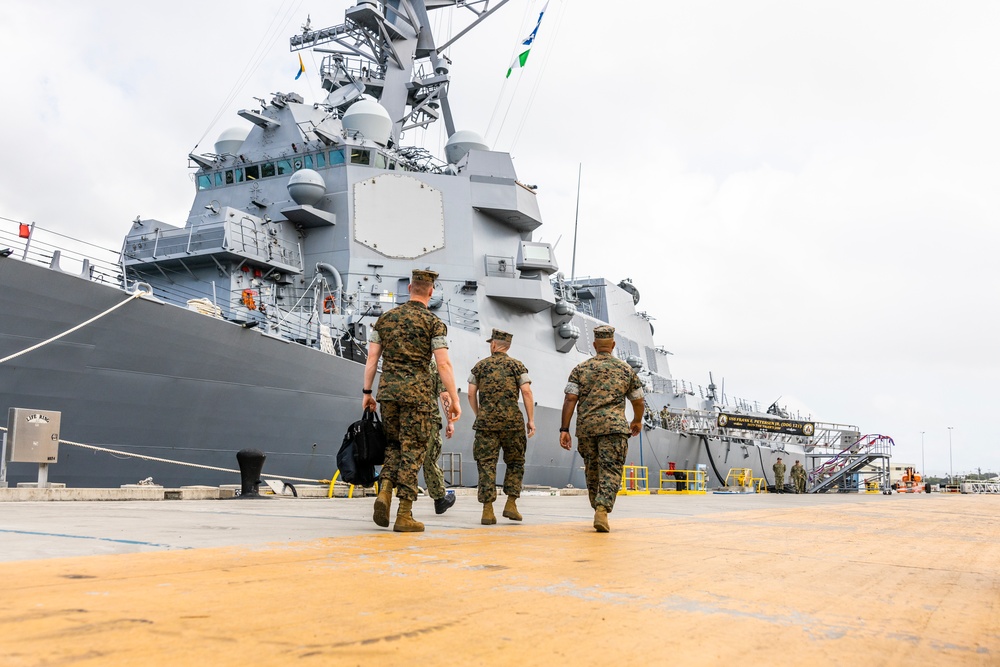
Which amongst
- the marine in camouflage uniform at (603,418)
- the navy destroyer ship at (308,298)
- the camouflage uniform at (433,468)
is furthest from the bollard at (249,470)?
the marine in camouflage uniform at (603,418)

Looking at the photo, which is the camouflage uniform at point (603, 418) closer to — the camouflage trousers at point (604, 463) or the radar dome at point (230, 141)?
the camouflage trousers at point (604, 463)

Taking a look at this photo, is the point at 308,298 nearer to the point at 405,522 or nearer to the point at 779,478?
the point at 405,522

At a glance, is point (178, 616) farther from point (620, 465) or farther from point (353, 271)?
point (353, 271)

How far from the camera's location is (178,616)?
1559mm

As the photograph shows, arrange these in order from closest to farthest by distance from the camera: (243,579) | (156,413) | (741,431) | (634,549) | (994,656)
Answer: (994,656), (243,579), (634,549), (156,413), (741,431)

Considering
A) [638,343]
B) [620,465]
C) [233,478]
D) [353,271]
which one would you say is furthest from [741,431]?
[620,465]

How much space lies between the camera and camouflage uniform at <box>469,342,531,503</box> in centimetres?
530

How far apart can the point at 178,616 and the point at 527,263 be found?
15.6 metres

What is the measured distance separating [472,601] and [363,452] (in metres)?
2.50

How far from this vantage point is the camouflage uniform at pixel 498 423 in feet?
17.4

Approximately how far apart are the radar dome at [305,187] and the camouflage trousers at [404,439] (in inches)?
460

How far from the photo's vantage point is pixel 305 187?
15125 mm

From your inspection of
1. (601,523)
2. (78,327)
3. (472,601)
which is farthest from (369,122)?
(472,601)

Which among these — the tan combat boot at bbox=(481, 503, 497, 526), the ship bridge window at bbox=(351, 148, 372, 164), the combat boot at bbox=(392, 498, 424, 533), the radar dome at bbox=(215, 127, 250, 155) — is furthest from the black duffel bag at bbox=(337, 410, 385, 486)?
the radar dome at bbox=(215, 127, 250, 155)
